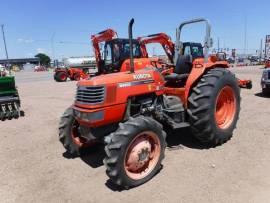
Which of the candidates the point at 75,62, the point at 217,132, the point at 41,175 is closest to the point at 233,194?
the point at 217,132

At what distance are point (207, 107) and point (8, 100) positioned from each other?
645 cm

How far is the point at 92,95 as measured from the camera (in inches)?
162

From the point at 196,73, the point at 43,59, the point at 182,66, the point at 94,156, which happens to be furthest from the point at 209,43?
the point at 43,59

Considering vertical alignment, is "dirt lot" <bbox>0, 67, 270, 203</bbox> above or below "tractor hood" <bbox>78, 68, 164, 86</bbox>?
below

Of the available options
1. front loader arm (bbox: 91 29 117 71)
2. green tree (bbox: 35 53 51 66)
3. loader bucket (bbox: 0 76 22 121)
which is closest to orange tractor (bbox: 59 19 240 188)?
loader bucket (bbox: 0 76 22 121)

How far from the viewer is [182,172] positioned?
4211 mm

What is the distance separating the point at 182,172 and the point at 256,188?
3.32ft

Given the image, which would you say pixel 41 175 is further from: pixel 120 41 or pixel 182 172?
pixel 120 41

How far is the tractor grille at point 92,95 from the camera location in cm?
406

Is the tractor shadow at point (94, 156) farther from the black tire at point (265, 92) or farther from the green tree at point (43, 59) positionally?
the green tree at point (43, 59)

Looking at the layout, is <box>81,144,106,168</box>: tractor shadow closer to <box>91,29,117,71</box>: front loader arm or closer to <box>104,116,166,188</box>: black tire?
<box>104,116,166,188</box>: black tire

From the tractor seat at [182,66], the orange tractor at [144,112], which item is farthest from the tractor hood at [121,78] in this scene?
the tractor seat at [182,66]

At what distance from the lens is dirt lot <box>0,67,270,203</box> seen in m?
3.64

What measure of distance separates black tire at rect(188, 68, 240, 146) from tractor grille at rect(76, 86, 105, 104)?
1.56 metres
